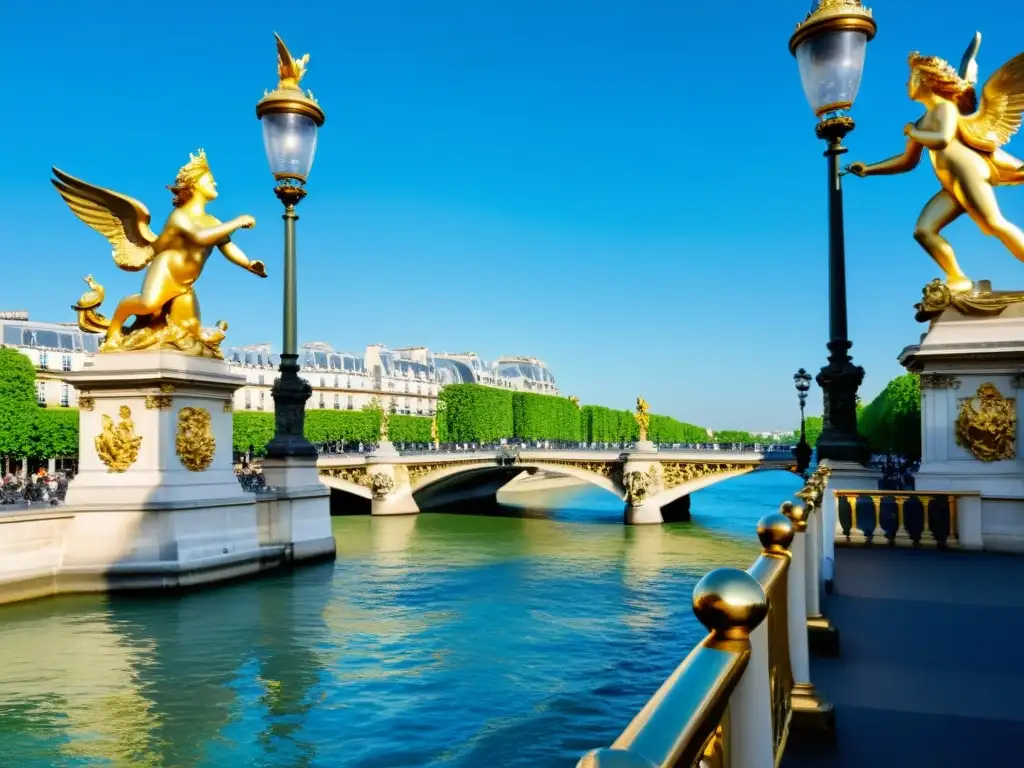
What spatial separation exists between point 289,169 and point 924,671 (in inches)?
637

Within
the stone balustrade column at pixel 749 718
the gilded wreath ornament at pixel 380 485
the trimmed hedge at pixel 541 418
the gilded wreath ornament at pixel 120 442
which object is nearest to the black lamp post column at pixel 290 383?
the gilded wreath ornament at pixel 120 442

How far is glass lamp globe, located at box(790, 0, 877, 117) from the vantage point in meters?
10.8

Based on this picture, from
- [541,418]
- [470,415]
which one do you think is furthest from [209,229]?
[541,418]

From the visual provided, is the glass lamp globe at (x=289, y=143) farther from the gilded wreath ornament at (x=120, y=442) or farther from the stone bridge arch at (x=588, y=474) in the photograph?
the stone bridge arch at (x=588, y=474)

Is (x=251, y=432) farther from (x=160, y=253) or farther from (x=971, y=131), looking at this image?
(x=971, y=131)

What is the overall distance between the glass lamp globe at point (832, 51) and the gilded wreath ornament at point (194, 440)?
11.1 metres

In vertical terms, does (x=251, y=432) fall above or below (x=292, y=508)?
above

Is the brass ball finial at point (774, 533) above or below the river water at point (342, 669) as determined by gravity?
above

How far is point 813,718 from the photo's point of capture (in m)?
3.79

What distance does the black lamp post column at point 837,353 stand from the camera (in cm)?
1117

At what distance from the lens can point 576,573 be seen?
21.2m

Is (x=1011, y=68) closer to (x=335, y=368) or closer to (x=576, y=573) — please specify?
(x=576, y=573)

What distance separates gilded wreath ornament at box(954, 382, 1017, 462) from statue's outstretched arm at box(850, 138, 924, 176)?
2.96 meters

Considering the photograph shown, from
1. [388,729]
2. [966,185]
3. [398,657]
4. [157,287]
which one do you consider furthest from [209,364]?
[966,185]
